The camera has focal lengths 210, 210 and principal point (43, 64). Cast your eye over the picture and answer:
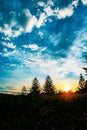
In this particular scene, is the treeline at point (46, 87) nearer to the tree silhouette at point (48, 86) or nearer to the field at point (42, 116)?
the tree silhouette at point (48, 86)

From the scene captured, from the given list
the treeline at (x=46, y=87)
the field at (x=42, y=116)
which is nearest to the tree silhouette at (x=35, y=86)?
the treeline at (x=46, y=87)

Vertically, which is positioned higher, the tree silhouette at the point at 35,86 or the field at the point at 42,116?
the tree silhouette at the point at 35,86

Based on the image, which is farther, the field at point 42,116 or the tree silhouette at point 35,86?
the tree silhouette at point 35,86

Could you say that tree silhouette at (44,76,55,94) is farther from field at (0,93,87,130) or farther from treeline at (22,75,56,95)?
field at (0,93,87,130)

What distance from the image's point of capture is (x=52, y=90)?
82000 millimetres

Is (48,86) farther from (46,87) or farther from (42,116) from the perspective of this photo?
(42,116)

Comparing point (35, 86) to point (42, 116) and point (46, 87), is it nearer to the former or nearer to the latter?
point (46, 87)

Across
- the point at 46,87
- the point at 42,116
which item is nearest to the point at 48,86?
the point at 46,87

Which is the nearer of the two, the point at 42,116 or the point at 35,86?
the point at 42,116

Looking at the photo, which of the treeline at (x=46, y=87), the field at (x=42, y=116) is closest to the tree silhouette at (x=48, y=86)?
the treeline at (x=46, y=87)

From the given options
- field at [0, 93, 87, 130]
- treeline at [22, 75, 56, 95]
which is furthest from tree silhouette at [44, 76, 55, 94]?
field at [0, 93, 87, 130]

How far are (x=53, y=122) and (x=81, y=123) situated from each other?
63.5 inches

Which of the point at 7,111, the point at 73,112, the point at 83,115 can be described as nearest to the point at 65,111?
the point at 73,112

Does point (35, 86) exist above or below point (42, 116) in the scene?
above
